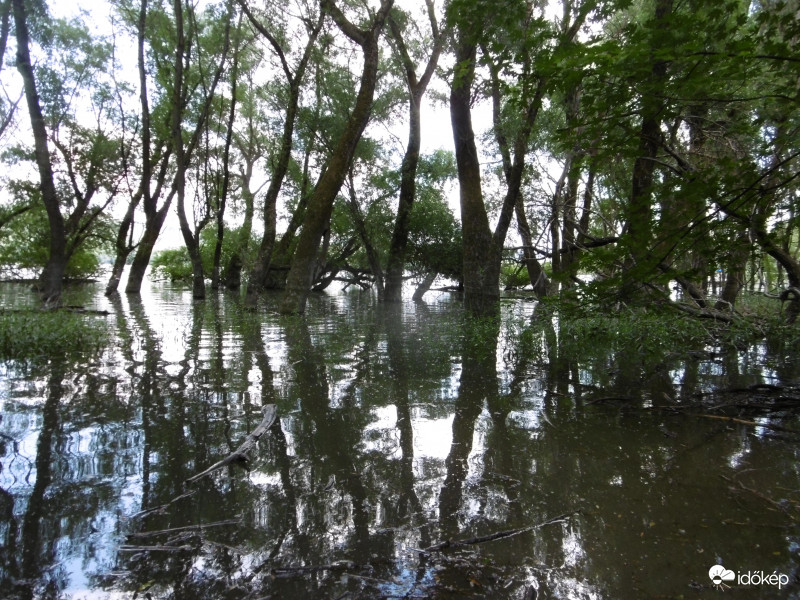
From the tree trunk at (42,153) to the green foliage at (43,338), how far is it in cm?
451

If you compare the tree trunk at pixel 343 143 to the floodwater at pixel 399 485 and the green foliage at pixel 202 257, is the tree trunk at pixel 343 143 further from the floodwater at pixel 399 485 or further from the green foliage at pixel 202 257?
the green foliage at pixel 202 257

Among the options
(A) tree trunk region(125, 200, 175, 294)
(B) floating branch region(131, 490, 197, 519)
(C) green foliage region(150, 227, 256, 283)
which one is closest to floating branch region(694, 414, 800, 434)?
(B) floating branch region(131, 490, 197, 519)

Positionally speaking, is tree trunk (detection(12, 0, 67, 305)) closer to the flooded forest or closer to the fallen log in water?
the flooded forest

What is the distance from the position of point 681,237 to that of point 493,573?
3426 mm

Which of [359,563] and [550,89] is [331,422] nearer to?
[359,563]

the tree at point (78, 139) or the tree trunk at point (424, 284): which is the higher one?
the tree at point (78, 139)

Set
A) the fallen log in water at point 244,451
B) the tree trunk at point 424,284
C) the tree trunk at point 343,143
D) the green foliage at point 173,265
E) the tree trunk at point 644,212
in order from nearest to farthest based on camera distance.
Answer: the fallen log in water at point 244,451, the tree trunk at point 644,212, the tree trunk at point 343,143, the tree trunk at point 424,284, the green foliage at point 173,265

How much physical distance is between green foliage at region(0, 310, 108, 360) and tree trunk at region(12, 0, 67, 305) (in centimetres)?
451

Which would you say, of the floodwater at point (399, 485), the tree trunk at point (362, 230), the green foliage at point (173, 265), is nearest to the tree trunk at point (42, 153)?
the floodwater at point (399, 485)

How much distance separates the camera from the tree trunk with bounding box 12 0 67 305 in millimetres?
11102

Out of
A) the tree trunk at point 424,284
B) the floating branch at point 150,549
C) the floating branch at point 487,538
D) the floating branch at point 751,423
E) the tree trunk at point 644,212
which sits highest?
the tree trunk at point 644,212

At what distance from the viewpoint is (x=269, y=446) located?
3.47 m

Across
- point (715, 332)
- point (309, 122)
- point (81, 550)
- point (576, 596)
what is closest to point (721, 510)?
point (576, 596)

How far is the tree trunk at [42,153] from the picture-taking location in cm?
1110
